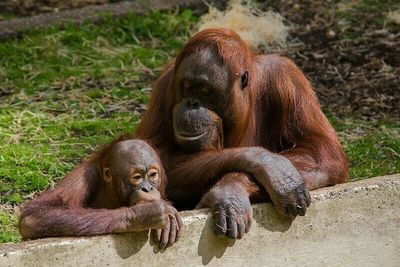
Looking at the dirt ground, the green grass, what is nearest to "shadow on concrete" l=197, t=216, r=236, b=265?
the green grass

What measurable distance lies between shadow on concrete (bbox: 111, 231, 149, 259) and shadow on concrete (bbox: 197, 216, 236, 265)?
0.77ft

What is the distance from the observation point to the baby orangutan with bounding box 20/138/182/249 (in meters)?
3.77

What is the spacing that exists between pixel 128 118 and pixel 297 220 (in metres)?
2.30

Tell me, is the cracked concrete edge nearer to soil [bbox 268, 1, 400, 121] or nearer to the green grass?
the green grass

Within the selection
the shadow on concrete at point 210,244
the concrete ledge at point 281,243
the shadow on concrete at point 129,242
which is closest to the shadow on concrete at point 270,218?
the concrete ledge at point 281,243

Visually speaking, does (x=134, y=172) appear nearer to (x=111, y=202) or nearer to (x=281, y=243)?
(x=111, y=202)

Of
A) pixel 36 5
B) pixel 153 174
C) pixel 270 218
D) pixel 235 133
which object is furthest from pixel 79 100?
pixel 270 218

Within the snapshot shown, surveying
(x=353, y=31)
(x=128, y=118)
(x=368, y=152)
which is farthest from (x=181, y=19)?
(x=368, y=152)

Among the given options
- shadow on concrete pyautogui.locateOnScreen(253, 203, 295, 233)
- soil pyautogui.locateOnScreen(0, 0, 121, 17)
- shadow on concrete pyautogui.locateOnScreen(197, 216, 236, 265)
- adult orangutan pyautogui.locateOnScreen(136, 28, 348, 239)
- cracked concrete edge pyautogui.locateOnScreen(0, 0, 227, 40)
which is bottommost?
soil pyautogui.locateOnScreen(0, 0, 121, 17)

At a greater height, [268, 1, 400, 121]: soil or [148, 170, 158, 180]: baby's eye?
[148, 170, 158, 180]: baby's eye

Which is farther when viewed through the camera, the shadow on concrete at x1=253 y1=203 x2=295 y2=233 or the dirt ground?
the dirt ground

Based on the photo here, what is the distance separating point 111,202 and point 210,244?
0.48m

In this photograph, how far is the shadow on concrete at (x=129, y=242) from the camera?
3779 millimetres

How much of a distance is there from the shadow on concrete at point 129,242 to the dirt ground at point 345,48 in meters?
2.82
